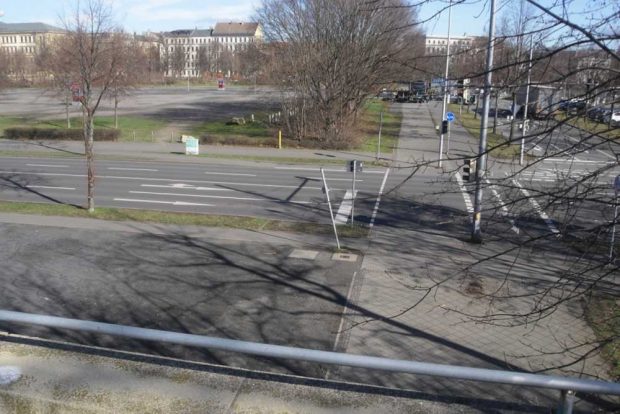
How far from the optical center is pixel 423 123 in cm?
5331

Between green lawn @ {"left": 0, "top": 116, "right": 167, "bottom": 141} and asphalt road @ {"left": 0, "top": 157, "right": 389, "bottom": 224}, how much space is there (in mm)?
11480

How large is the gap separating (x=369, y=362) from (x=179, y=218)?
16103 mm

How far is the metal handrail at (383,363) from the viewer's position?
274cm

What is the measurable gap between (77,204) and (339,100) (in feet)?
71.2

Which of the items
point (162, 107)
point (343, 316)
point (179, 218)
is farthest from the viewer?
point (162, 107)

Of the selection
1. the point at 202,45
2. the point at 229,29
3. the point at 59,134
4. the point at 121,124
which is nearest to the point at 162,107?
the point at 121,124

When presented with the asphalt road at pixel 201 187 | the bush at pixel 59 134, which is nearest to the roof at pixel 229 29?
the bush at pixel 59 134

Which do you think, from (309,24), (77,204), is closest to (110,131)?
(309,24)

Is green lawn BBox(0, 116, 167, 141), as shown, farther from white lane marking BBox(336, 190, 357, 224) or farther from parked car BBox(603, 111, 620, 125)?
parked car BBox(603, 111, 620, 125)

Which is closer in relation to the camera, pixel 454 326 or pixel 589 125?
pixel 589 125

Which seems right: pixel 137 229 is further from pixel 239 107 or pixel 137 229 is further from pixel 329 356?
pixel 239 107

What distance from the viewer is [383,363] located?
2957 mm

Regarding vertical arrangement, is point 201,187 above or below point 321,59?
below

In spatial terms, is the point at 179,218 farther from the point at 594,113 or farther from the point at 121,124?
the point at 121,124
